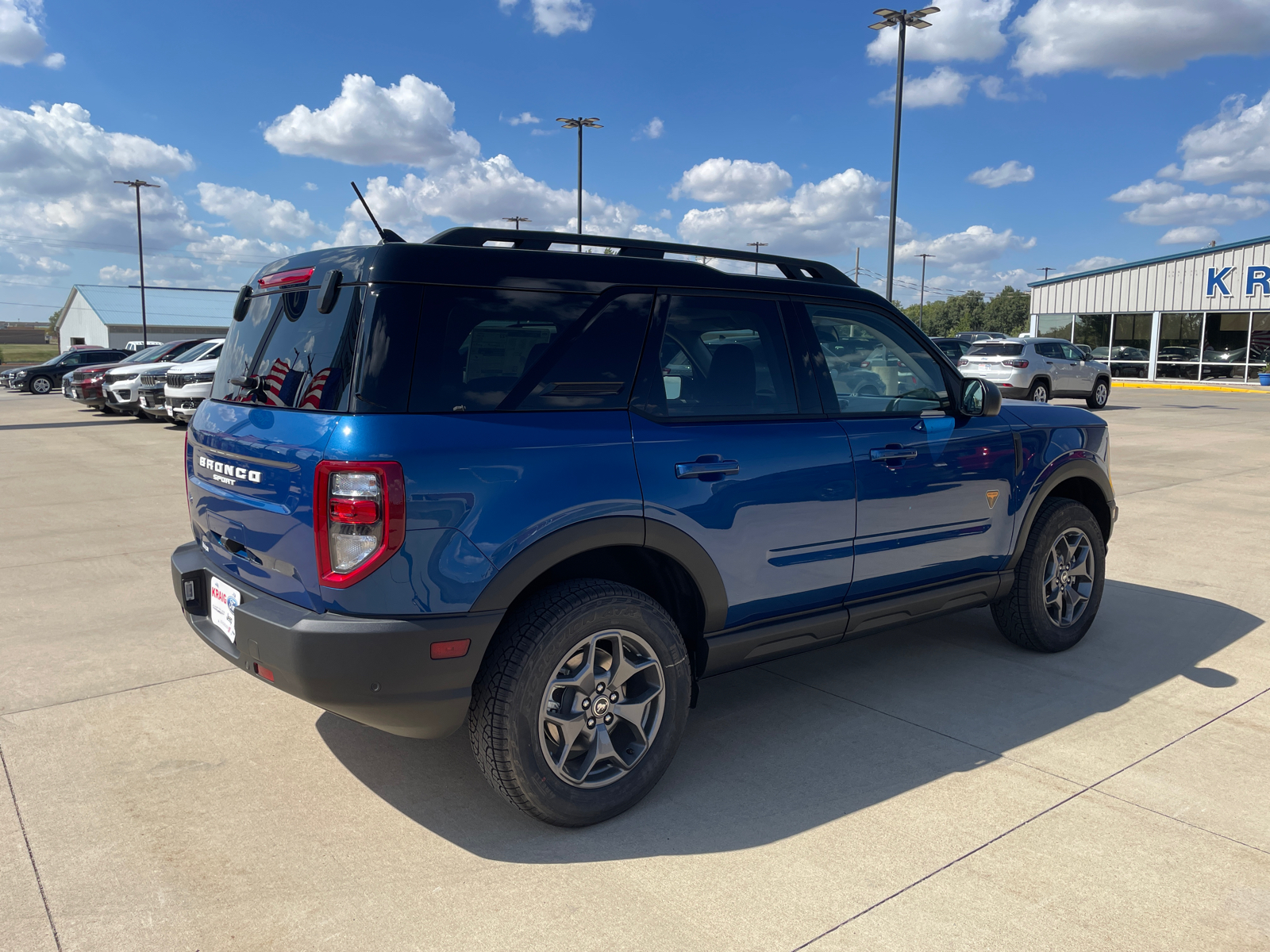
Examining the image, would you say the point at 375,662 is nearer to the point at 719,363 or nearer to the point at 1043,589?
the point at 719,363

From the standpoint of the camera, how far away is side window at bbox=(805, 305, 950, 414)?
12.8 feet

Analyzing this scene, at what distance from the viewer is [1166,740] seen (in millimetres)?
3789

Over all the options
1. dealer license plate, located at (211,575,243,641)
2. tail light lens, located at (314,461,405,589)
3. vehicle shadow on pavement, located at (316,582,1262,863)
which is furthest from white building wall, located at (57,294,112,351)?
tail light lens, located at (314,461,405,589)

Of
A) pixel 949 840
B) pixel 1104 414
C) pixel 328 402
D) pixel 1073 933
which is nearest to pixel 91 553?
pixel 328 402

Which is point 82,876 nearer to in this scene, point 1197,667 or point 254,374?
point 254,374

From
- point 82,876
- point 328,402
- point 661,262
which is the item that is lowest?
point 82,876

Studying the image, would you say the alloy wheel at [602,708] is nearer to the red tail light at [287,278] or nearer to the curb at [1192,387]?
the red tail light at [287,278]

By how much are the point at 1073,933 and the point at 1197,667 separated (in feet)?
8.85

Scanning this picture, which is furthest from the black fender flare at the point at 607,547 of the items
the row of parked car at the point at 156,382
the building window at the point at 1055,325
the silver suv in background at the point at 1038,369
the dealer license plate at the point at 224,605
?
the building window at the point at 1055,325

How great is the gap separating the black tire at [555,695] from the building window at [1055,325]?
40.7m

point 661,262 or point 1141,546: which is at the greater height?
point 661,262

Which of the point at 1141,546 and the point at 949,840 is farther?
the point at 1141,546

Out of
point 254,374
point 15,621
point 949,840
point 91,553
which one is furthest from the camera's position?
point 91,553

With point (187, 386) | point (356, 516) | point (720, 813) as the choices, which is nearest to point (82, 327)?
point (187, 386)
